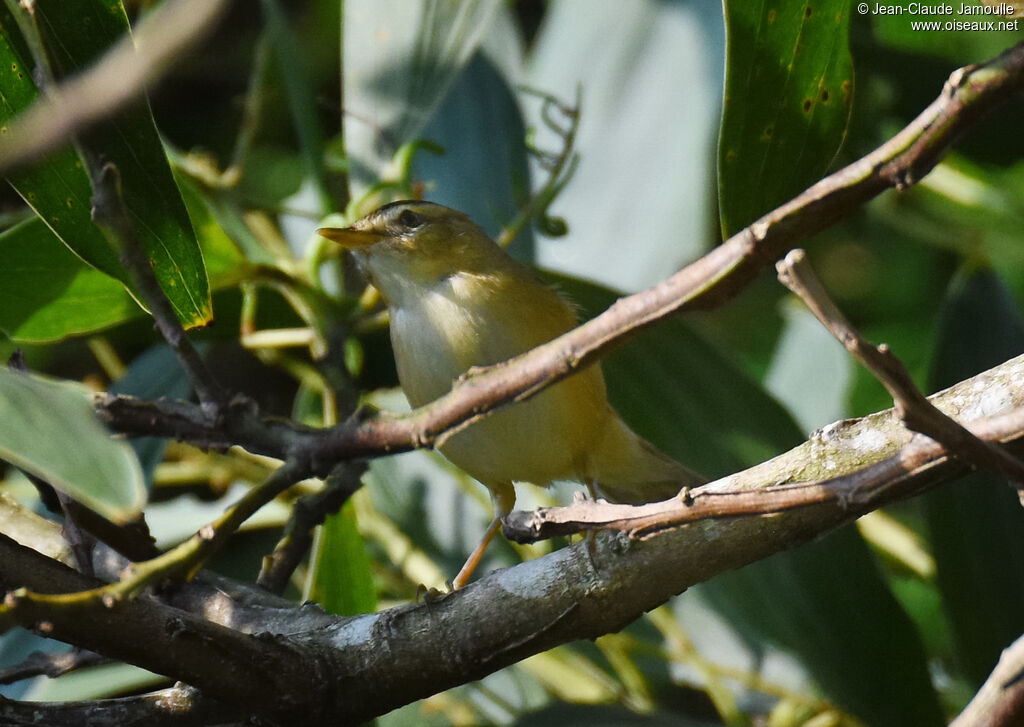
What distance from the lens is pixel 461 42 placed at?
8.73 feet

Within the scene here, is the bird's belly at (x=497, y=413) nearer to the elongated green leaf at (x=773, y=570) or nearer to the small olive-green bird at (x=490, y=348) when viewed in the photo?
the small olive-green bird at (x=490, y=348)

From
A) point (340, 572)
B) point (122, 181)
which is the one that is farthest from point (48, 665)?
point (122, 181)

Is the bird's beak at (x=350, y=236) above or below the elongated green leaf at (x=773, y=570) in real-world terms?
above

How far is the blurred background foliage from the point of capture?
201cm

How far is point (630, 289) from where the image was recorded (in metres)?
2.86

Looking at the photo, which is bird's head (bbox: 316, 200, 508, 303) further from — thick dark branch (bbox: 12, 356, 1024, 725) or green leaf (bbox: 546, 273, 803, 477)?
thick dark branch (bbox: 12, 356, 1024, 725)

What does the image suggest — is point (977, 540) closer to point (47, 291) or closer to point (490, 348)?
point (490, 348)

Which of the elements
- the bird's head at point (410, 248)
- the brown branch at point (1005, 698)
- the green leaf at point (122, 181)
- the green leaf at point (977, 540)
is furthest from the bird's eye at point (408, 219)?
the brown branch at point (1005, 698)

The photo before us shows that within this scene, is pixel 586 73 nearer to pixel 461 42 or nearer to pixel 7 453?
pixel 461 42

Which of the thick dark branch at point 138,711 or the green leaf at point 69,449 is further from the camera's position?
the thick dark branch at point 138,711

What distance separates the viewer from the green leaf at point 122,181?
1.35 meters

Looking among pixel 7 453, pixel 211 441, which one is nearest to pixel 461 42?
pixel 211 441

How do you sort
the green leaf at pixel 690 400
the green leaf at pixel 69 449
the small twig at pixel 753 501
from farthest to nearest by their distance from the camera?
the green leaf at pixel 690 400, the small twig at pixel 753 501, the green leaf at pixel 69 449

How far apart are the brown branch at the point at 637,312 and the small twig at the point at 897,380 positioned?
45 mm
